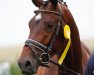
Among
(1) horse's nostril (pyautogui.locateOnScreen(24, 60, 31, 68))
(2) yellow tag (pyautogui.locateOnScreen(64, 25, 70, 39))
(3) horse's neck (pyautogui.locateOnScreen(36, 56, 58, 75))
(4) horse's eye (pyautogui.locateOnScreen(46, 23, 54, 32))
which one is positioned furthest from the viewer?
(3) horse's neck (pyautogui.locateOnScreen(36, 56, 58, 75))

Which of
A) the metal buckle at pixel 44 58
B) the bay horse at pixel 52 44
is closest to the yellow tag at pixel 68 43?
the bay horse at pixel 52 44

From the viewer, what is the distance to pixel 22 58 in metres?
7.90

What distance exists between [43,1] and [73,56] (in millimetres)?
810

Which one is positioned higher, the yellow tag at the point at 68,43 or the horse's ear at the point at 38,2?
the horse's ear at the point at 38,2

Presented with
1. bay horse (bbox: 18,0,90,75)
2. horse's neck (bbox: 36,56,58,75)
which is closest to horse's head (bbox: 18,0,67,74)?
bay horse (bbox: 18,0,90,75)

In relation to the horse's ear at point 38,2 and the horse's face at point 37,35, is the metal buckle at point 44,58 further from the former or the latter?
the horse's ear at point 38,2

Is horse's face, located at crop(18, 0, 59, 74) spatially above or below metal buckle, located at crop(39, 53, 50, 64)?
above

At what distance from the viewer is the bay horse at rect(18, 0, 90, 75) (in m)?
8.05

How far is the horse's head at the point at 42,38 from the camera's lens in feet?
26.1

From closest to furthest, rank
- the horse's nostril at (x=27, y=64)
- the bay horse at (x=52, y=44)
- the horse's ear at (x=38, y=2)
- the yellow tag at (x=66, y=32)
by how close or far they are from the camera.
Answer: the horse's nostril at (x=27, y=64)
the bay horse at (x=52, y=44)
the yellow tag at (x=66, y=32)
the horse's ear at (x=38, y=2)

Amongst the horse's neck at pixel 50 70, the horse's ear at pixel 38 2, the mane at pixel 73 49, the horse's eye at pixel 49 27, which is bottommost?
the horse's neck at pixel 50 70

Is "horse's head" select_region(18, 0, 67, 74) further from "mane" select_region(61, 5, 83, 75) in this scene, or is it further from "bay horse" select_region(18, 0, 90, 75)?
"mane" select_region(61, 5, 83, 75)

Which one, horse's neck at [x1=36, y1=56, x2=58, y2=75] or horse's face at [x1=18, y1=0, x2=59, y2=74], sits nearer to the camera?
horse's face at [x1=18, y1=0, x2=59, y2=74]

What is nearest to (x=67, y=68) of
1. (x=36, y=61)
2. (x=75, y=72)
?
(x=75, y=72)
